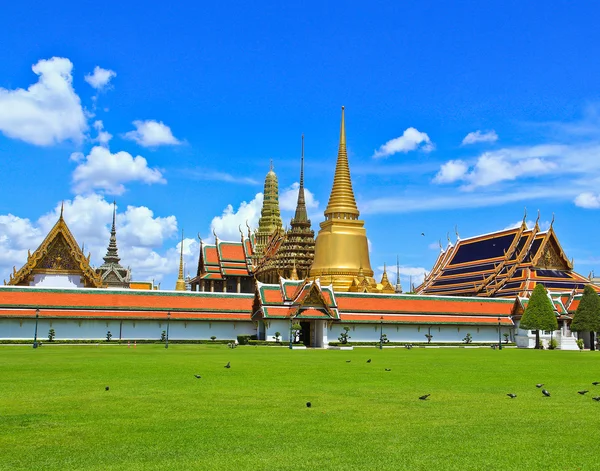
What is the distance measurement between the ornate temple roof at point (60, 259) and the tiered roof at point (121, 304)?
173 inches

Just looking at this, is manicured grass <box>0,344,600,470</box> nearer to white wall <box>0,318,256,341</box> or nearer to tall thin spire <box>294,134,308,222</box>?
white wall <box>0,318,256,341</box>

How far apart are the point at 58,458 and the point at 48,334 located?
39646mm

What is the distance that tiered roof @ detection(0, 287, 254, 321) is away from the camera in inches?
1828

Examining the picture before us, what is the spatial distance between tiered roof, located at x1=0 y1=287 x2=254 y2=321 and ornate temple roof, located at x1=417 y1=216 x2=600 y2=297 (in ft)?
83.7

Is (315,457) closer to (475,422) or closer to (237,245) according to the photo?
(475,422)

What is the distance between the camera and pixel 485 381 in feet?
63.7

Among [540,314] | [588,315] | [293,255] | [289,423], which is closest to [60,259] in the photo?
[293,255]

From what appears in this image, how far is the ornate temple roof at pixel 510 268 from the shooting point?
6450 centimetres

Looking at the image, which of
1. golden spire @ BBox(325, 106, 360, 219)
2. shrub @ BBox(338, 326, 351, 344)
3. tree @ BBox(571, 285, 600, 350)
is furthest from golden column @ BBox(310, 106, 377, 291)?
tree @ BBox(571, 285, 600, 350)

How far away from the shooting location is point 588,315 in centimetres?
4969

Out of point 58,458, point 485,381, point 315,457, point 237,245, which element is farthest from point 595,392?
point 237,245

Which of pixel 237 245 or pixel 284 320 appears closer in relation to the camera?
pixel 284 320

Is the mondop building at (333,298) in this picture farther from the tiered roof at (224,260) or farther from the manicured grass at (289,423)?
the manicured grass at (289,423)

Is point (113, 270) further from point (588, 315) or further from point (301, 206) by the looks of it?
point (588, 315)
